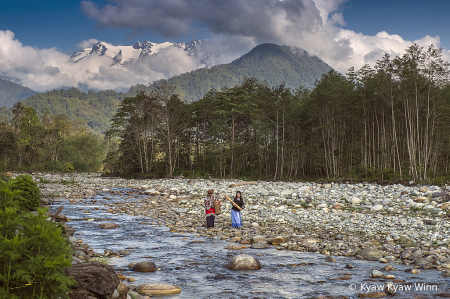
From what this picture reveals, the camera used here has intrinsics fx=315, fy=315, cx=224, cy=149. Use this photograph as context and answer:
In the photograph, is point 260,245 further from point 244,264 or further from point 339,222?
point 339,222

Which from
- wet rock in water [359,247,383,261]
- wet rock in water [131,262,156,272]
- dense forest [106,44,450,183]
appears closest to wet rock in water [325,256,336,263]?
wet rock in water [359,247,383,261]

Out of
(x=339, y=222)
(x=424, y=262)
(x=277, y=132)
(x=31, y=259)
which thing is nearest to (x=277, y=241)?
(x=339, y=222)

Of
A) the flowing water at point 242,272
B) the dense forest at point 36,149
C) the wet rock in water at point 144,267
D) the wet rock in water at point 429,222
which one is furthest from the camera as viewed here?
the dense forest at point 36,149

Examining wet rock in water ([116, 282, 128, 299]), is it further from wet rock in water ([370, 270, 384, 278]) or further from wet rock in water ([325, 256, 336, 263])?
wet rock in water ([325, 256, 336, 263])

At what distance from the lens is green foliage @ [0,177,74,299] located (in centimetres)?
270

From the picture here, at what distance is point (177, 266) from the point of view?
6754mm

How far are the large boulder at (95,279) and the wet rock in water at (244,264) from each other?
115 inches

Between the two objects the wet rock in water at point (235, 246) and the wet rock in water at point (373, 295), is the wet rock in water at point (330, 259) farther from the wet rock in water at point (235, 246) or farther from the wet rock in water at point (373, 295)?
the wet rock in water at point (235, 246)

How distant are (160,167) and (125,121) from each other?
730cm

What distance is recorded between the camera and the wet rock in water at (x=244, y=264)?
659 centimetres

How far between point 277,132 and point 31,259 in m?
33.4

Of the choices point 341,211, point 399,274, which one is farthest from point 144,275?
point 341,211

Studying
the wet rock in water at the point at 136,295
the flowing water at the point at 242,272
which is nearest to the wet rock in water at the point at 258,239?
the flowing water at the point at 242,272

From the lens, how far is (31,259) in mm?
2748
